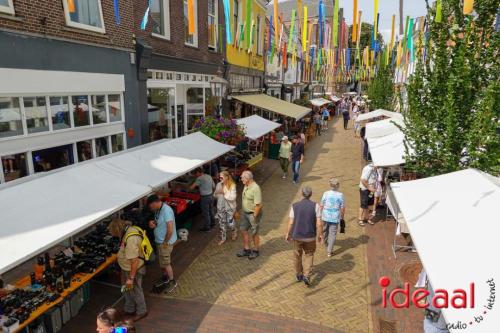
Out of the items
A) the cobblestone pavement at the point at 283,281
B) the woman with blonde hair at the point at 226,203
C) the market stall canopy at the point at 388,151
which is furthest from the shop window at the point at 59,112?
the market stall canopy at the point at 388,151

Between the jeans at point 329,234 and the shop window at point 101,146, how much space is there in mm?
6243

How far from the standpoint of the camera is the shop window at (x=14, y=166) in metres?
6.86

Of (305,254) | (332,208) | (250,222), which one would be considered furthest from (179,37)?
(305,254)

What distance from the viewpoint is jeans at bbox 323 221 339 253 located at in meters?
7.23

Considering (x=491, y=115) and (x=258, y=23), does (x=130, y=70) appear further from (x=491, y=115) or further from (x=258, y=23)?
(x=258, y=23)

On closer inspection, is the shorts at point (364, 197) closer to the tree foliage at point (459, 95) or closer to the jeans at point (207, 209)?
the tree foliage at point (459, 95)

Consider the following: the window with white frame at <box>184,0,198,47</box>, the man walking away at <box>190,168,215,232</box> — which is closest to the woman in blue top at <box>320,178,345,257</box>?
the man walking away at <box>190,168,215,232</box>

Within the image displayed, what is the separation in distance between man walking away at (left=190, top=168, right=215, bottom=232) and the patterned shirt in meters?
2.81

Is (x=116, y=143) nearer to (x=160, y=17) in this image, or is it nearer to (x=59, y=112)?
(x=59, y=112)

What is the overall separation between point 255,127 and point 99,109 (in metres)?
6.23

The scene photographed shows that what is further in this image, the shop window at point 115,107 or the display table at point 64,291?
the shop window at point 115,107

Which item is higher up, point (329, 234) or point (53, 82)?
point (53, 82)

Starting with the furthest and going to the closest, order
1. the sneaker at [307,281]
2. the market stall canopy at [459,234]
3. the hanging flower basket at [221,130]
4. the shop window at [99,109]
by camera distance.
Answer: the hanging flower basket at [221,130], the shop window at [99,109], the sneaker at [307,281], the market stall canopy at [459,234]

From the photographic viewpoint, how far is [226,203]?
7762mm
